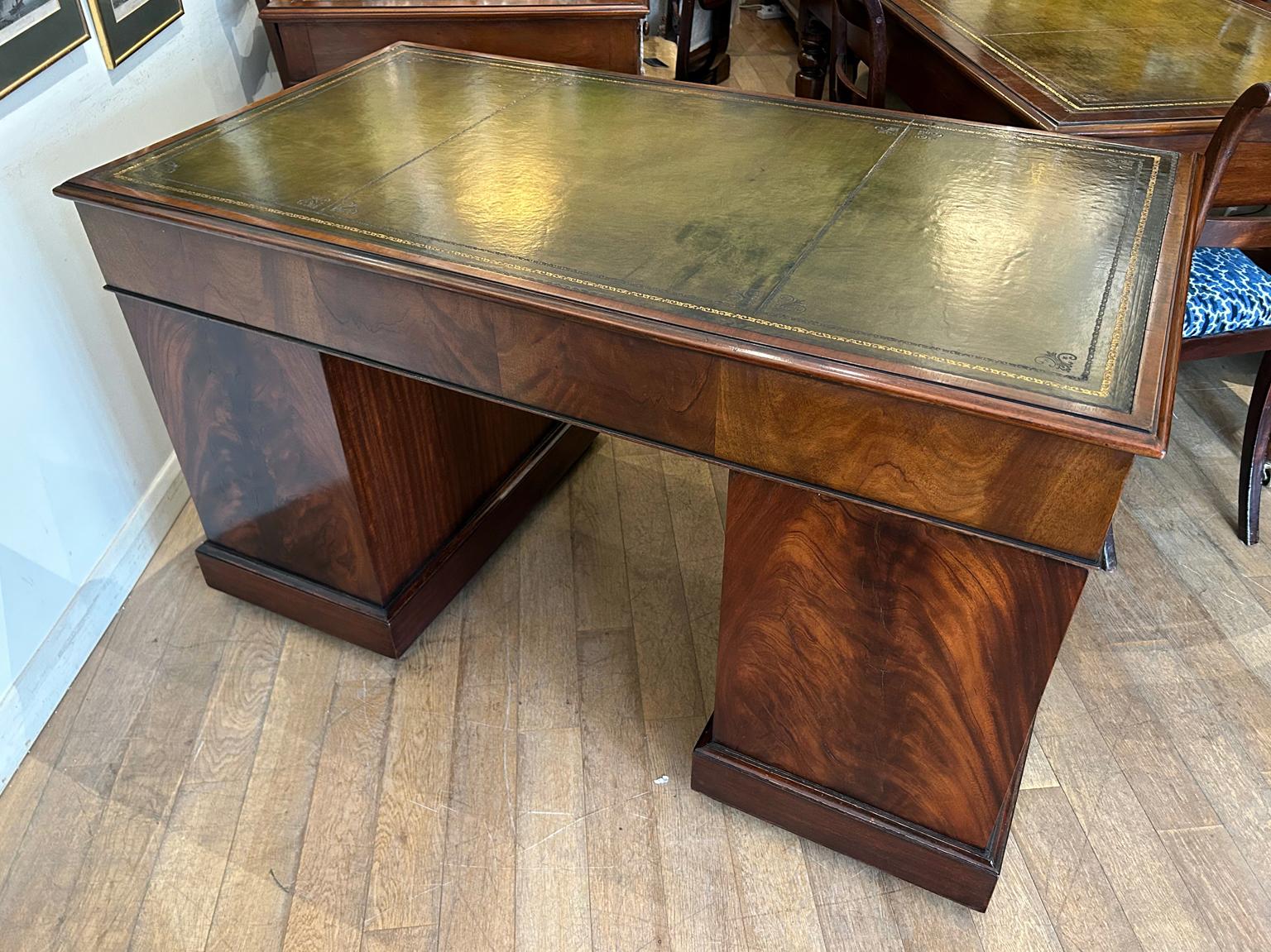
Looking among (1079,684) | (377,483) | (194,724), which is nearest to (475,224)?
(377,483)

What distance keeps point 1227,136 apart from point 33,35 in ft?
5.95

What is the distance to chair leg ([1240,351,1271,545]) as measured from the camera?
196 cm

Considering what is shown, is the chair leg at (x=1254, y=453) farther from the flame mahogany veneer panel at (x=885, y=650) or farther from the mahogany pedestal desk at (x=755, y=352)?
the flame mahogany veneer panel at (x=885, y=650)

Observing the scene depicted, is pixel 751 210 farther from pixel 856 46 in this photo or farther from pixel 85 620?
pixel 85 620

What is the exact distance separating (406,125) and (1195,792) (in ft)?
5.32

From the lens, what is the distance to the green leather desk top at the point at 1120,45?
1.79 metres

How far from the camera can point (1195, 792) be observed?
151 cm

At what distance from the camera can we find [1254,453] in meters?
1.97

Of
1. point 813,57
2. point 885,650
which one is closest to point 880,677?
point 885,650

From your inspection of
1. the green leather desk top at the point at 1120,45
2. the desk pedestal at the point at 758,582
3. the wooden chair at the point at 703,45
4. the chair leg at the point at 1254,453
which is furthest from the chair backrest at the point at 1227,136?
the wooden chair at the point at 703,45

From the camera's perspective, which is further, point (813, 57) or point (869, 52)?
point (813, 57)

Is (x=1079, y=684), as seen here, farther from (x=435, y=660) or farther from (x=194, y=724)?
(x=194, y=724)

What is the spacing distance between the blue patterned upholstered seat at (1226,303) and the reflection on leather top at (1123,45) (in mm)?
314

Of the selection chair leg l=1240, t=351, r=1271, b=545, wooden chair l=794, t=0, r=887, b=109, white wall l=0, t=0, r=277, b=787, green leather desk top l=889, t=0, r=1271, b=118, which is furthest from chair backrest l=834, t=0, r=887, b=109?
white wall l=0, t=0, r=277, b=787
